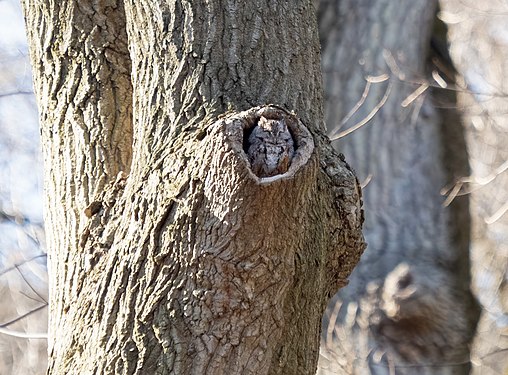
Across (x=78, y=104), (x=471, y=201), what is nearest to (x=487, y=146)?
(x=471, y=201)

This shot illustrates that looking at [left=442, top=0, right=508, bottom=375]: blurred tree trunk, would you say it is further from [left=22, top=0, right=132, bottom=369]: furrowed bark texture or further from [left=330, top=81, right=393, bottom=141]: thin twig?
[left=22, top=0, right=132, bottom=369]: furrowed bark texture

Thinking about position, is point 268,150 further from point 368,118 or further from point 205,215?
point 368,118

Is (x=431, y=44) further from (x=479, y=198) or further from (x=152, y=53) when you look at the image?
(x=152, y=53)

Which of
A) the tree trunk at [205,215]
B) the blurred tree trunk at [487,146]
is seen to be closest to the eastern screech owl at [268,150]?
the tree trunk at [205,215]

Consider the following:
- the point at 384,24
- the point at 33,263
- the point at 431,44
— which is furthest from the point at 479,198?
the point at 33,263


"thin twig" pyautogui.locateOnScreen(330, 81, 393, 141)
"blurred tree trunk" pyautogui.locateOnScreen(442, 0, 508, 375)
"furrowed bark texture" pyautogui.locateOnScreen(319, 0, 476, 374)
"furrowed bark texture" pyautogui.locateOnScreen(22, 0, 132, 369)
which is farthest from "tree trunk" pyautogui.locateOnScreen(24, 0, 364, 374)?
"blurred tree trunk" pyautogui.locateOnScreen(442, 0, 508, 375)

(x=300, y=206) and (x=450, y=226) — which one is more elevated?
(x=300, y=206)

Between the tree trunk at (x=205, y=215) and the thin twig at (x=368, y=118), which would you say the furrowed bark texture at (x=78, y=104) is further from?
the thin twig at (x=368, y=118)
